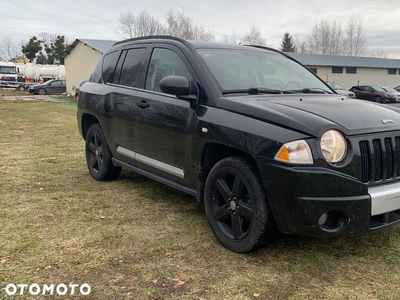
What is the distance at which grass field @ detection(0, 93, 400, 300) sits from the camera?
2.82m

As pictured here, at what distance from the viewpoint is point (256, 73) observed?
4074 mm

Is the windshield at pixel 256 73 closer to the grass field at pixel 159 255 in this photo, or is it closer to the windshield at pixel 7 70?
the grass field at pixel 159 255

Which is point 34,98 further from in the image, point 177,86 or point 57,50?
point 57,50

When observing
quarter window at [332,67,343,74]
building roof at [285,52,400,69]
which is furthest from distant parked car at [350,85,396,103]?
quarter window at [332,67,343,74]

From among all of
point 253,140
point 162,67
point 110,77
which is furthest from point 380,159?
point 110,77

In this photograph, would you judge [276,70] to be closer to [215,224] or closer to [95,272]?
[215,224]

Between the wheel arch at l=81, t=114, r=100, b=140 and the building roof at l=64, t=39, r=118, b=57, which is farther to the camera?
the building roof at l=64, t=39, r=118, b=57

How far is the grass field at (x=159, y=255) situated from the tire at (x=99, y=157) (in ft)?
1.46

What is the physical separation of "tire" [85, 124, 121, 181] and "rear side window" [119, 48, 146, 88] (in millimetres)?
927

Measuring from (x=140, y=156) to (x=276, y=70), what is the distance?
181 centimetres

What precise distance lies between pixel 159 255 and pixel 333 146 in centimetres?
168

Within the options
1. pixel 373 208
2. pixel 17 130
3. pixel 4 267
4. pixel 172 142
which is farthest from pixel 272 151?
pixel 17 130

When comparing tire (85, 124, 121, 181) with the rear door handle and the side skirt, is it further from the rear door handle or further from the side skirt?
the rear door handle

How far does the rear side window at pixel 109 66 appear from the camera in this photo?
5211 mm
